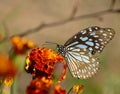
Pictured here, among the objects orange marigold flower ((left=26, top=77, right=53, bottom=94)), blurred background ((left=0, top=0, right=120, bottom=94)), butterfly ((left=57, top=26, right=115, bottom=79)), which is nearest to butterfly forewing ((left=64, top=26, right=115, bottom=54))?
butterfly ((left=57, top=26, right=115, bottom=79))

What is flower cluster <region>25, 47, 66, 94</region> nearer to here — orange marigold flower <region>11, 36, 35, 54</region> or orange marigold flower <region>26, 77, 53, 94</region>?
orange marigold flower <region>26, 77, 53, 94</region>

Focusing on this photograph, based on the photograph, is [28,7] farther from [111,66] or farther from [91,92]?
Answer: [91,92]

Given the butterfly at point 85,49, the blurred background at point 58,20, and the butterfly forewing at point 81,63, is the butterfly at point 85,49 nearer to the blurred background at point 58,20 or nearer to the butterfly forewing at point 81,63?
the butterfly forewing at point 81,63

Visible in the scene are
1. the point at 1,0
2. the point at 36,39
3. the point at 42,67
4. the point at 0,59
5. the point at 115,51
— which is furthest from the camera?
the point at 1,0

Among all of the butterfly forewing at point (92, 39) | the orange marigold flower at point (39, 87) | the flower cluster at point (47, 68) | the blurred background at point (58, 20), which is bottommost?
the orange marigold flower at point (39, 87)

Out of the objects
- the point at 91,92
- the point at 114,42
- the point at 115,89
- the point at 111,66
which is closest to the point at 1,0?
the point at 114,42

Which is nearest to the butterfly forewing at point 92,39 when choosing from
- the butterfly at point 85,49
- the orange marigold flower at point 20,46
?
the butterfly at point 85,49

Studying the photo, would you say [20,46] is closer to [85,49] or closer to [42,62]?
[42,62]
